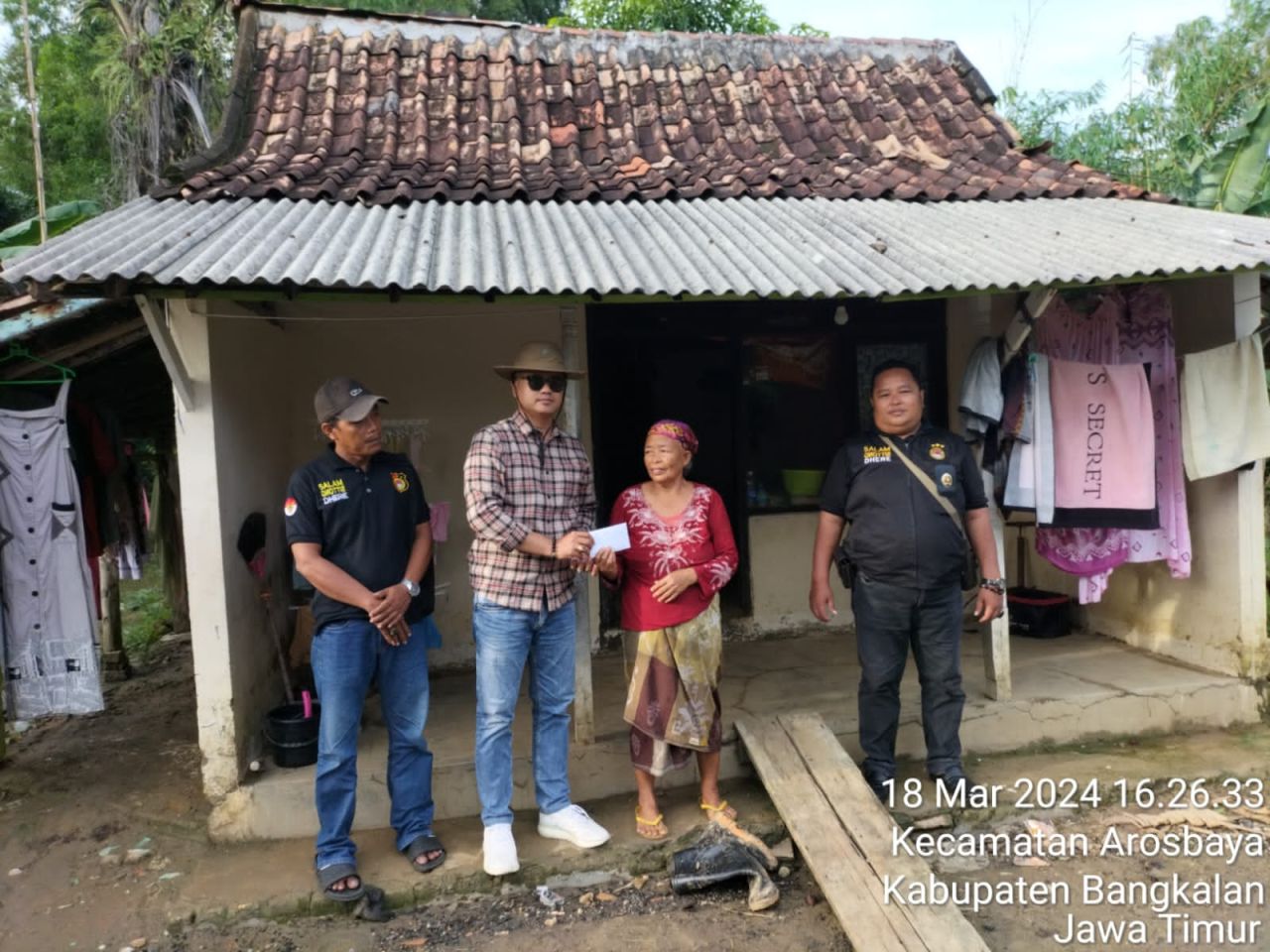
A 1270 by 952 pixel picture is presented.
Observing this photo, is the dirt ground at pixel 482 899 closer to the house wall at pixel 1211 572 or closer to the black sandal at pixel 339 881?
the black sandal at pixel 339 881

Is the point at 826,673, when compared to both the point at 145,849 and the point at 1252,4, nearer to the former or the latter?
the point at 145,849

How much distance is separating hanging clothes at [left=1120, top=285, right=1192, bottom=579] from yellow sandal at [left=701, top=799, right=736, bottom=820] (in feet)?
9.78

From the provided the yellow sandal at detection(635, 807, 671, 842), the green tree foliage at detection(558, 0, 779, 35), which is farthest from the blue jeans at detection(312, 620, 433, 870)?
the green tree foliage at detection(558, 0, 779, 35)

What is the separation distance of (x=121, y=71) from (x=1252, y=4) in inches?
615

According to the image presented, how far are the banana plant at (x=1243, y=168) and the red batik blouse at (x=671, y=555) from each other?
5.86 m

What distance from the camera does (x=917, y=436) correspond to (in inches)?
157

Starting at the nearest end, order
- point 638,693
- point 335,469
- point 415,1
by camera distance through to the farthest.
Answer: point 335,469 < point 638,693 < point 415,1

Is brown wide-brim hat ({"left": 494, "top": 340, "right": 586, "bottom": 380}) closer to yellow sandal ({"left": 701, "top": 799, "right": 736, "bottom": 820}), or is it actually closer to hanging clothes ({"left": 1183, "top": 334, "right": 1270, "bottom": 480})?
yellow sandal ({"left": 701, "top": 799, "right": 736, "bottom": 820})

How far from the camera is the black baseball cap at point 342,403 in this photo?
3.36 m

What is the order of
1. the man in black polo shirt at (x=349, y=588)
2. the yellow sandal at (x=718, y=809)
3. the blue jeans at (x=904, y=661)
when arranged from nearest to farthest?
1. the man in black polo shirt at (x=349, y=588)
2. the yellow sandal at (x=718, y=809)
3. the blue jeans at (x=904, y=661)

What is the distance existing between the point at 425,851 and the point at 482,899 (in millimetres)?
329

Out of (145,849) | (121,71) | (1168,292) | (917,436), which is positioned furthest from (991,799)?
(121,71)

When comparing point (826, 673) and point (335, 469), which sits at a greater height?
point (335, 469)

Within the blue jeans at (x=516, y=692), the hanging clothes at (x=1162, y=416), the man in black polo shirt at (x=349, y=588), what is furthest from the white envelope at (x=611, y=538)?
the hanging clothes at (x=1162, y=416)
